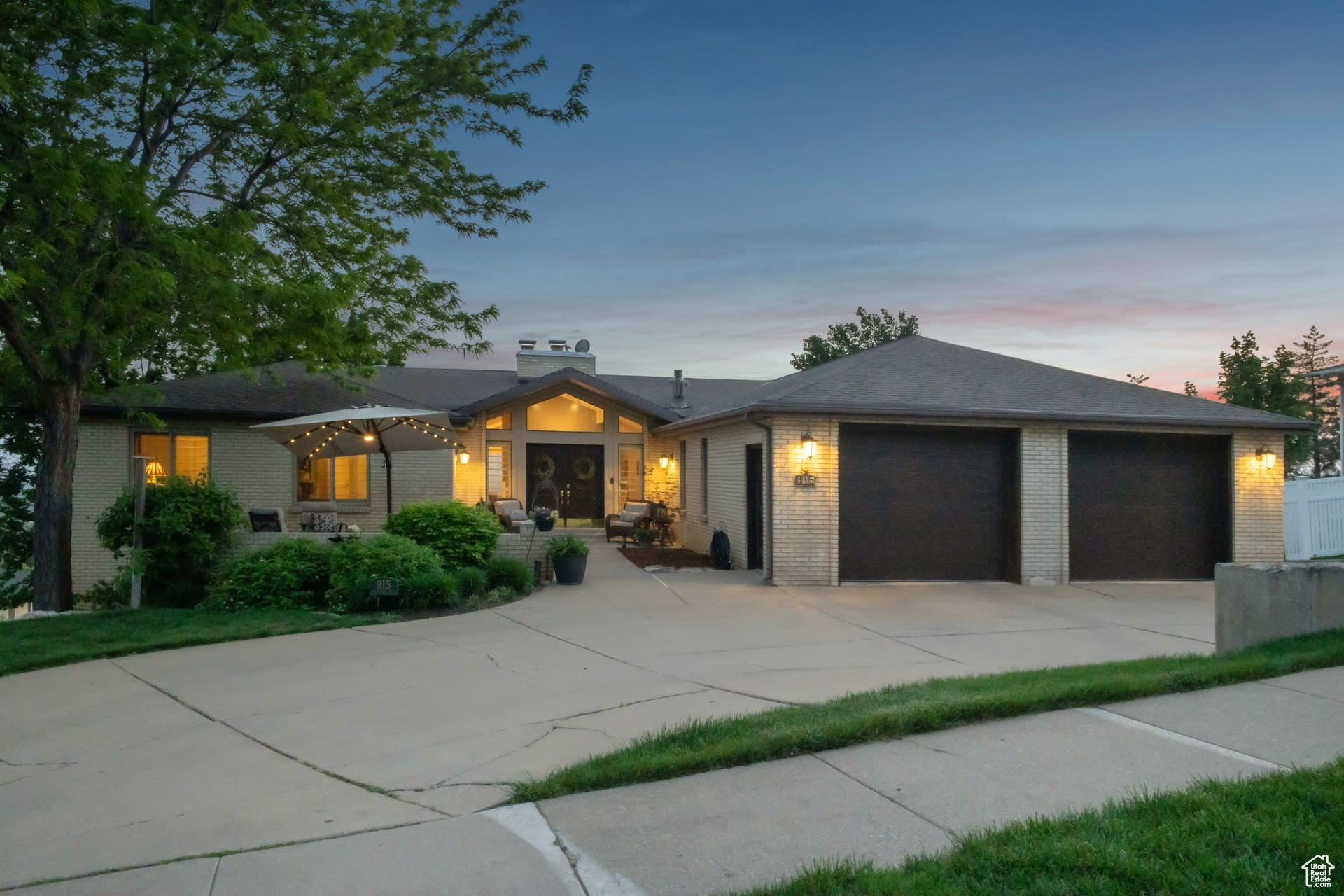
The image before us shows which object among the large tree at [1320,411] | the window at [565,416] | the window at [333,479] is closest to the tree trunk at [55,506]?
the window at [333,479]

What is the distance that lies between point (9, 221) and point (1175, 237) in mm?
19222

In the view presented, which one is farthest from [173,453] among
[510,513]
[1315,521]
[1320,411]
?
[1320,411]

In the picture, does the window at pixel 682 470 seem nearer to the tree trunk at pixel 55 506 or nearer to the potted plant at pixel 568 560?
the potted plant at pixel 568 560

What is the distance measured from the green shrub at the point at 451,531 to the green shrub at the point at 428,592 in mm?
1206

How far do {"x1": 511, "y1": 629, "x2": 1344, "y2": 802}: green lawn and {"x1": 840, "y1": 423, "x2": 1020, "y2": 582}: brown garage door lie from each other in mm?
6679

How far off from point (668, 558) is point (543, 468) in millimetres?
5199

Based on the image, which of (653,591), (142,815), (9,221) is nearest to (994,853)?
(142,815)

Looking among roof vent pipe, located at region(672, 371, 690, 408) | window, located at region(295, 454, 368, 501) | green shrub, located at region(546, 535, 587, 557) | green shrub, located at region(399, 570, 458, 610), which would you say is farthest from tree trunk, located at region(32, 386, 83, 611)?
roof vent pipe, located at region(672, 371, 690, 408)

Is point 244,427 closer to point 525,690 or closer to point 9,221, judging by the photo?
point 9,221

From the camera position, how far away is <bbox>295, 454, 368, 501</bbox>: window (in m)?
17.6

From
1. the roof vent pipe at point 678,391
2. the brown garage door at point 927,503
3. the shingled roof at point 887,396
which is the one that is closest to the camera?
the shingled roof at point 887,396

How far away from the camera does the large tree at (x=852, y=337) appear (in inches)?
1641

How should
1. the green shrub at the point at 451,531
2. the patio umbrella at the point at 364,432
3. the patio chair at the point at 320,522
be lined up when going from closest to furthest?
the green shrub at the point at 451,531
the patio umbrella at the point at 364,432
the patio chair at the point at 320,522

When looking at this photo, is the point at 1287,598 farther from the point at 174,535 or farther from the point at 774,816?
the point at 174,535
